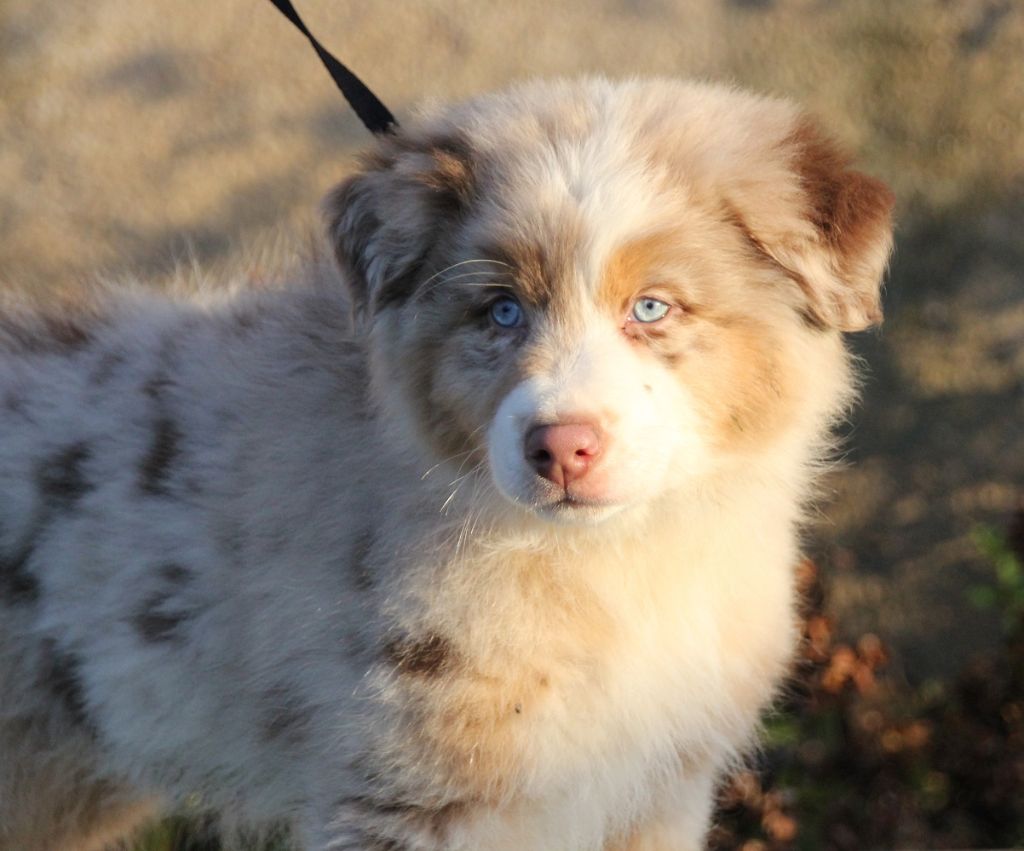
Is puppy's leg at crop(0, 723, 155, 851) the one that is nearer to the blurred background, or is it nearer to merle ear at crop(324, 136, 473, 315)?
the blurred background

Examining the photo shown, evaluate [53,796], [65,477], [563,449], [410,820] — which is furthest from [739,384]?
[53,796]

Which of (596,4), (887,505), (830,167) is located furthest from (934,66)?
(830,167)

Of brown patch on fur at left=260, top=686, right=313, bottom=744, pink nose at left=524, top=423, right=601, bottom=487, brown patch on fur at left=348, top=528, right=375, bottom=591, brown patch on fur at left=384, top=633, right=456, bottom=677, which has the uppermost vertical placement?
pink nose at left=524, top=423, right=601, bottom=487

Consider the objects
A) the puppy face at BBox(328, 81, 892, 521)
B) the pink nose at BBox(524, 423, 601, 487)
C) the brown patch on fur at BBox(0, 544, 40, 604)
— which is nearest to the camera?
the pink nose at BBox(524, 423, 601, 487)

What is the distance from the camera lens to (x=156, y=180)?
4.61m

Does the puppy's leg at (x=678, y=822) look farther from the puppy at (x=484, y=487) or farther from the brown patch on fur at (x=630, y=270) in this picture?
the brown patch on fur at (x=630, y=270)

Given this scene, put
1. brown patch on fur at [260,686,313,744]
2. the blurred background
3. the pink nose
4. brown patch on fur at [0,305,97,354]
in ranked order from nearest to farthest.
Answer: the pink nose, brown patch on fur at [260,686,313,744], brown patch on fur at [0,305,97,354], the blurred background

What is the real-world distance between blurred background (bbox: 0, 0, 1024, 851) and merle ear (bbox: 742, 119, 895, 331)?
1.86 m

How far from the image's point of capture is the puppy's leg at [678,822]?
3350 millimetres

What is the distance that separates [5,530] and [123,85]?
1.96 m

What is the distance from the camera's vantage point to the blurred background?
4555 millimetres

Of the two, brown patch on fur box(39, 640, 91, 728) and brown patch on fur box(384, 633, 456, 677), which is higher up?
brown patch on fur box(384, 633, 456, 677)

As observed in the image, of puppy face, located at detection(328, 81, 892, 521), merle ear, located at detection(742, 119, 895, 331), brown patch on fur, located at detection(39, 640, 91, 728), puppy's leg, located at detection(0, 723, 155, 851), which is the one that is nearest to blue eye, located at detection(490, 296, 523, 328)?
puppy face, located at detection(328, 81, 892, 521)

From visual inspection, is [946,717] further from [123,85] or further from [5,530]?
[123,85]
